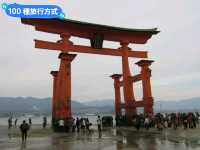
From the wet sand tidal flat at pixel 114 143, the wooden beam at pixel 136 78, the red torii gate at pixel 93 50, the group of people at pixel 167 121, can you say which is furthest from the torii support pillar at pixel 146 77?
the wet sand tidal flat at pixel 114 143

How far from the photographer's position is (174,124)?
25125 millimetres

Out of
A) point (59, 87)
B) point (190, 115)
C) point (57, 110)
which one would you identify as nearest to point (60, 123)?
point (57, 110)

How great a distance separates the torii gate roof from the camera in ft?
86.5

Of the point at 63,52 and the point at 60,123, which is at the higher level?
the point at 63,52

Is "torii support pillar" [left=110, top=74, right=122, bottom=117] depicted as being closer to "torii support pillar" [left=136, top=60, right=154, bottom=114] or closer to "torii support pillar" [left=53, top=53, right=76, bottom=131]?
"torii support pillar" [left=136, top=60, right=154, bottom=114]

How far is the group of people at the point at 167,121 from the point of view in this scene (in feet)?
81.8

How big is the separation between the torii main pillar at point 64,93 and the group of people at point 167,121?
583 centimetres

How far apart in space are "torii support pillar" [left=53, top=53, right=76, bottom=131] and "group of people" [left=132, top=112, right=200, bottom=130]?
5.79m

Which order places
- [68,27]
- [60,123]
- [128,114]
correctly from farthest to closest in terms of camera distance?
[128,114], [68,27], [60,123]

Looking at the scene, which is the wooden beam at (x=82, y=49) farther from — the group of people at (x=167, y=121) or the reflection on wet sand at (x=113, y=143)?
the reflection on wet sand at (x=113, y=143)

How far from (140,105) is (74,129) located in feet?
23.3

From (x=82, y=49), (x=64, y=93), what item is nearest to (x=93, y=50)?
(x=82, y=49)

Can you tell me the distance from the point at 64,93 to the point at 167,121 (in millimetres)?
9087

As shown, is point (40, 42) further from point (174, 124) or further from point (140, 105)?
point (174, 124)
